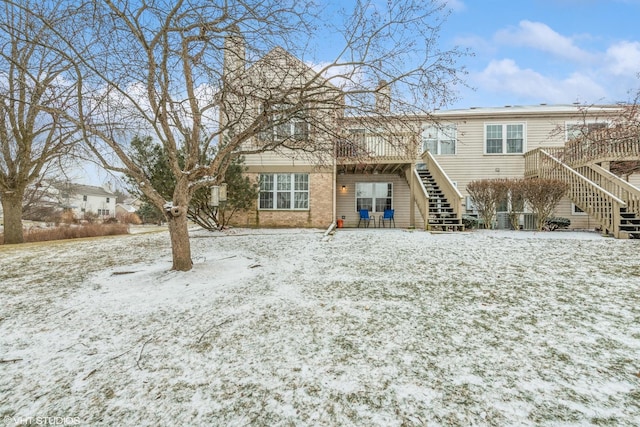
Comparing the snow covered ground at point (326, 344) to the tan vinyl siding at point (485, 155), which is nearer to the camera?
the snow covered ground at point (326, 344)

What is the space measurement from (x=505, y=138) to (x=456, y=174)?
2793 millimetres

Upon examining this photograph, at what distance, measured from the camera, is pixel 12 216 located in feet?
35.3

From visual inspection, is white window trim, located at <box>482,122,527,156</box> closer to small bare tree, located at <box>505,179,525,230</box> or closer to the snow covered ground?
small bare tree, located at <box>505,179,525,230</box>

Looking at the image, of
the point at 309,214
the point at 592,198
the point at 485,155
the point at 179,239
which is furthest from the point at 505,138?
the point at 179,239

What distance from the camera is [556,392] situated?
2045mm

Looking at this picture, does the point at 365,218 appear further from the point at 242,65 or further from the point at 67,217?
the point at 67,217

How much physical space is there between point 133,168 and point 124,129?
1.01 meters

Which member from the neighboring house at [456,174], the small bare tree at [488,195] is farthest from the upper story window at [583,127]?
the small bare tree at [488,195]

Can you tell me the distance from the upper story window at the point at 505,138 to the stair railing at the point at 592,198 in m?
2.54

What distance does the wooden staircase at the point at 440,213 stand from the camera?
9898mm

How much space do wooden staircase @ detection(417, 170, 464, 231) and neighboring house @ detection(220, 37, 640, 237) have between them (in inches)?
1.4

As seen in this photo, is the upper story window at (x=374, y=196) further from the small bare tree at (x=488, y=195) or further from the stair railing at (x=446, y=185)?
the small bare tree at (x=488, y=195)

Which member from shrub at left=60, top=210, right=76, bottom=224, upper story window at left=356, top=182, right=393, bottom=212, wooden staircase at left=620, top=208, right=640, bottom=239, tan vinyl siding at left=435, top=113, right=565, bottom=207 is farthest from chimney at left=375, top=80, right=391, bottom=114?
shrub at left=60, top=210, right=76, bottom=224

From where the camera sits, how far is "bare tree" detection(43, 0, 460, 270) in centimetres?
440
